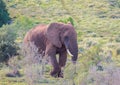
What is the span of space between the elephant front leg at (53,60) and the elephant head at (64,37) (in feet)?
1.03

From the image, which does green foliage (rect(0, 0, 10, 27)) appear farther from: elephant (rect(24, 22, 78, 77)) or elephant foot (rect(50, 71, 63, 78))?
elephant foot (rect(50, 71, 63, 78))

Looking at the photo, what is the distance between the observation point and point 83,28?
5047cm

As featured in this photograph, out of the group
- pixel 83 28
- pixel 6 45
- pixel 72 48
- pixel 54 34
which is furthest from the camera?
pixel 83 28

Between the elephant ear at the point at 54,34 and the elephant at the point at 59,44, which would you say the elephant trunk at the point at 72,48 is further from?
the elephant ear at the point at 54,34

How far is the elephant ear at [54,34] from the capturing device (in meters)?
24.6

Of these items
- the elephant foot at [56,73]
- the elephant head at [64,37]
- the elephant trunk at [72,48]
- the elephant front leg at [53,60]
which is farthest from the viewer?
the elephant front leg at [53,60]

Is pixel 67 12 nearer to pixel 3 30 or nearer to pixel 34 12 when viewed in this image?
pixel 34 12

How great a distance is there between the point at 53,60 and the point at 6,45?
3408mm

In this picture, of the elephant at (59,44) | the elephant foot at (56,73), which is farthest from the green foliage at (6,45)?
the elephant foot at (56,73)

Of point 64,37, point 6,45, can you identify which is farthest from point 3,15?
point 64,37

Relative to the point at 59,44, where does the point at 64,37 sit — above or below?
above

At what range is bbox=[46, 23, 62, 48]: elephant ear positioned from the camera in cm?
2458

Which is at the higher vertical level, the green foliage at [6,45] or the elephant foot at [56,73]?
the green foliage at [6,45]

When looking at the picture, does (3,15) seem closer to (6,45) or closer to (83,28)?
(83,28)
